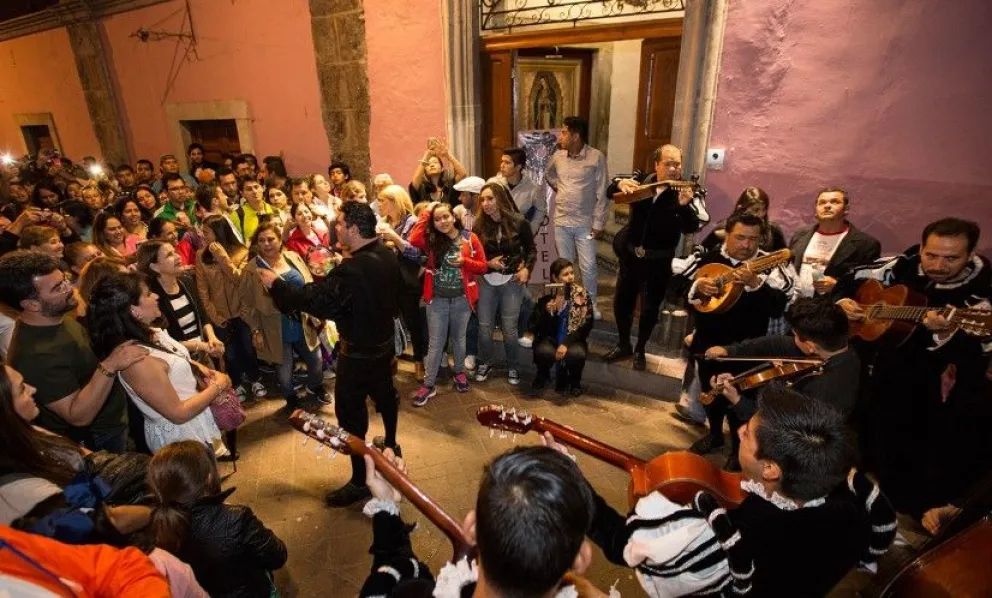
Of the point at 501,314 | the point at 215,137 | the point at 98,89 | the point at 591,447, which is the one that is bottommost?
the point at 501,314

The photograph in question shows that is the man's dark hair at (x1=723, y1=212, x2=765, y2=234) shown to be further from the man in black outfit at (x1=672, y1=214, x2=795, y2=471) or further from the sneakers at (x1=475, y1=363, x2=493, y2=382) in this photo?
the sneakers at (x1=475, y1=363, x2=493, y2=382)

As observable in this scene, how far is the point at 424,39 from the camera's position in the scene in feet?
21.7

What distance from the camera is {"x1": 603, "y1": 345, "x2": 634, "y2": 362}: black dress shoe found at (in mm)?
5121

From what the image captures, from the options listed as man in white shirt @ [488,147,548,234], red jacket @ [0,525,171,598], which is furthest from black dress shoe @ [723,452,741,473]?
red jacket @ [0,525,171,598]

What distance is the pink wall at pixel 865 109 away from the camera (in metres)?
3.83

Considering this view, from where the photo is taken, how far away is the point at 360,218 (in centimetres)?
309

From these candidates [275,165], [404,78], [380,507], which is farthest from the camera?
[275,165]

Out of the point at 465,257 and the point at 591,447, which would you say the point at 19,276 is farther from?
the point at 591,447

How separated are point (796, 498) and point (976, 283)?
2.37 meters

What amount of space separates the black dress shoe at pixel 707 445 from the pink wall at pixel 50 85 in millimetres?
14038

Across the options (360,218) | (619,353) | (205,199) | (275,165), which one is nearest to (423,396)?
(619,353)

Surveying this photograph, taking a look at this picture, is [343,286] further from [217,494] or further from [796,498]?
[796,498]

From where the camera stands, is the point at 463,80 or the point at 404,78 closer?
the point at 463,80

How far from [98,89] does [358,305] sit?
1204 centimetres
